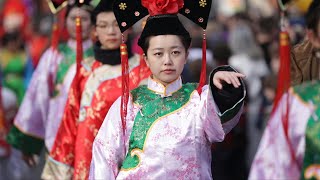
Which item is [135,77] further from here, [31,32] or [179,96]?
[31,32]

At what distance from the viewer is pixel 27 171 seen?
483 inches

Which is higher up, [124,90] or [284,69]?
[284,69]

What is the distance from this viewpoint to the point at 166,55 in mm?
6125

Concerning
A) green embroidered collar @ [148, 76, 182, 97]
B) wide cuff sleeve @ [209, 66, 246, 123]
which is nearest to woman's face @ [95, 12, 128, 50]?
green embroidered collar @ [148, 76, 182, 97]

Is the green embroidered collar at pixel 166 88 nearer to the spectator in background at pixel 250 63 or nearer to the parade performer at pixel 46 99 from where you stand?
the parade performer at pixel 46 99

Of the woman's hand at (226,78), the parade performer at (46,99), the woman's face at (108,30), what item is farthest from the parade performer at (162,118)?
the parade performer at (46,99)

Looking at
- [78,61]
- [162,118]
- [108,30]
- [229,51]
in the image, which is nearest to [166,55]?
[162,118]

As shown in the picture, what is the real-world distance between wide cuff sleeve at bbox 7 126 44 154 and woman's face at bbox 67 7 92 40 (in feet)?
3.19

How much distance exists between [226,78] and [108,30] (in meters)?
2.03

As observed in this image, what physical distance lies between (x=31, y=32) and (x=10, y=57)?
3.31m

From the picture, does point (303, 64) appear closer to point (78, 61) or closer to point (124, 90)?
point (124, 90)

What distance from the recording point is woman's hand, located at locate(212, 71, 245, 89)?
5.60 metres

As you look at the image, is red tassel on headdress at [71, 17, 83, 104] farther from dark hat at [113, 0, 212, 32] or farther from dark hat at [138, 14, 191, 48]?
dark hat at [138, 14, 191, 48]

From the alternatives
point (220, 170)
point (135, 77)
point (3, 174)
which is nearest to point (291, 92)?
point (135, 77)
